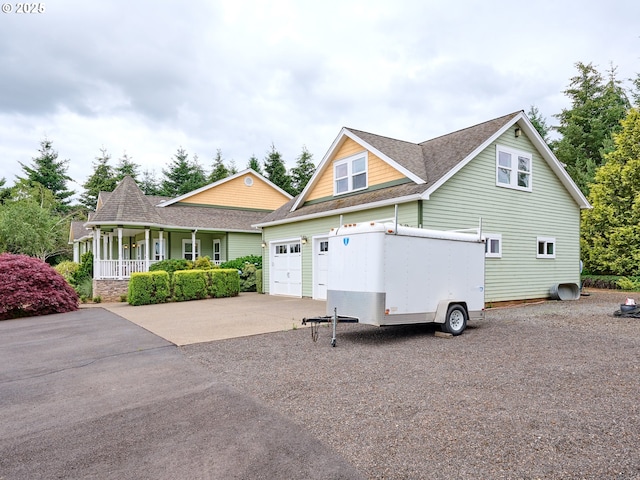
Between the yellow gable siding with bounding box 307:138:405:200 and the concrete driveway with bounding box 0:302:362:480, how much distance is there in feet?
30.0

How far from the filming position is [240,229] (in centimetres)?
2316

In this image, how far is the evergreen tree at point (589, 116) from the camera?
1233 inches

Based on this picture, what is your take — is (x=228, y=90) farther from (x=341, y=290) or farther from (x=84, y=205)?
(x=84, y=205)

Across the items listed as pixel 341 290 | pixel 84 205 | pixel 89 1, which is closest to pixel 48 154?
pixel 84 205

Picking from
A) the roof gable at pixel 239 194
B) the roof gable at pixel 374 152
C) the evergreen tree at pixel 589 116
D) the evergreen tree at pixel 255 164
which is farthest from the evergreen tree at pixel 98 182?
the evergreen tree at pixel 589 116

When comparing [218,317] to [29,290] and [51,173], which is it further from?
[51,173]

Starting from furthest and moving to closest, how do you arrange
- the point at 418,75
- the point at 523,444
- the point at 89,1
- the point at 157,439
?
the point at 418,75
the point at 89,1
the point at 157,439
the point at 523,444

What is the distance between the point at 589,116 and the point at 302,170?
26082 millimetres

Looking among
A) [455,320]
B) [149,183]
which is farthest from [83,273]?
[149,183]

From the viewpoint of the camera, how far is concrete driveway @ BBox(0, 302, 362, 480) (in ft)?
10.4

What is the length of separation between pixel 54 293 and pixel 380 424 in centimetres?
1456

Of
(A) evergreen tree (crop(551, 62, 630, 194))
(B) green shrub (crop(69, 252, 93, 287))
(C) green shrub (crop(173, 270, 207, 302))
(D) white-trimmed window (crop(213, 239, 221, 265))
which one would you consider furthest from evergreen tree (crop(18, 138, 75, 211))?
(A) evergreen tree (crop(551, 62, 630, 194))

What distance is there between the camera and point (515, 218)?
14.0 metres

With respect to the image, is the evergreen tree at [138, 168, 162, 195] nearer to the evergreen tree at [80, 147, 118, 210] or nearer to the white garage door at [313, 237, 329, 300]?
the evergreen tree at [80, 147, 118, 210]
